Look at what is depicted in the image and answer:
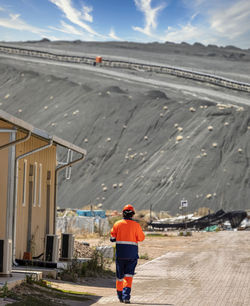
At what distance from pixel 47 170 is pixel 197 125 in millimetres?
40492

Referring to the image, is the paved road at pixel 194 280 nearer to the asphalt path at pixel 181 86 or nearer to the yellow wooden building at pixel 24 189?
the yellow wooden building at pixel 24 189

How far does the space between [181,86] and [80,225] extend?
38.4m

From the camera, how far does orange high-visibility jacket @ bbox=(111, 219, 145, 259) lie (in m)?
10.5

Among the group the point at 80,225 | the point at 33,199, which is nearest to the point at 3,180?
the point at 33,199

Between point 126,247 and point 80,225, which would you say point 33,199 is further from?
point 80,225

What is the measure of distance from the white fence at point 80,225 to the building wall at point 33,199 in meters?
15.4

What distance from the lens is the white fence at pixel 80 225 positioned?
32.7m

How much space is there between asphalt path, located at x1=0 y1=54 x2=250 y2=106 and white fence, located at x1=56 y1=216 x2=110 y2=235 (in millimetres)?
29194

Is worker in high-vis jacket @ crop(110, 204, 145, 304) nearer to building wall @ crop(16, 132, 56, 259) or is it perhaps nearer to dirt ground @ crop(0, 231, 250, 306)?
dirt ground @ crop(0, 231, 250, 306)

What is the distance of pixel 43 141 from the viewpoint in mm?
16219

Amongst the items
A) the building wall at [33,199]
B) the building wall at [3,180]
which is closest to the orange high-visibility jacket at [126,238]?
the building wall at [3,180]

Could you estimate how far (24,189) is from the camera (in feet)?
47.8

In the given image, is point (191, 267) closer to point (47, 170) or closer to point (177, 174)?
point (47, 170)

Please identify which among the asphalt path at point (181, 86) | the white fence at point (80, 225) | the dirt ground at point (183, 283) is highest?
the asphalt path at point (181, 86)
